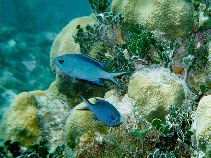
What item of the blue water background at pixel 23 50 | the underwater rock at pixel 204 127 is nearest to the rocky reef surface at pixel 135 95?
the underwater rock at pixel 204 127

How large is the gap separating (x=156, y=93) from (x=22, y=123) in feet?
8.00

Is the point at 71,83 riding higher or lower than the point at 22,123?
higher

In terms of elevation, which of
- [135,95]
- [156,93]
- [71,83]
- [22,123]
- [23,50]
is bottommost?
[156,93]

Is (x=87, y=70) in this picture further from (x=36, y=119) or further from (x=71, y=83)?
(x=36, y=119)

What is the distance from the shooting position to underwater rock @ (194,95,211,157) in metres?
2.57

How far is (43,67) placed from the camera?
11414 mm

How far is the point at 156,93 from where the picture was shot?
131 inches

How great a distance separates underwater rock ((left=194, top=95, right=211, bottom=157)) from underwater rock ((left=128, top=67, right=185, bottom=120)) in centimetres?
58

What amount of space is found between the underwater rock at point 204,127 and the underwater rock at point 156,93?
1.91 ft

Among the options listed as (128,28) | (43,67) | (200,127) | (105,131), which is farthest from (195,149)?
(43,67)

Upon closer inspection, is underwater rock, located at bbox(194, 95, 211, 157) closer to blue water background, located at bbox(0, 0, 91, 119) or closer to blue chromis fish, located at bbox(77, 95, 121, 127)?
blue chromis fish, located at bbox(77, 95, 121, 127)

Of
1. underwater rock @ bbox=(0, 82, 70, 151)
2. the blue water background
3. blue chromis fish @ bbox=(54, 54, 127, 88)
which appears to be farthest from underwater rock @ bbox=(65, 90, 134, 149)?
the blue water background

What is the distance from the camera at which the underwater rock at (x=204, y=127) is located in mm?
2572

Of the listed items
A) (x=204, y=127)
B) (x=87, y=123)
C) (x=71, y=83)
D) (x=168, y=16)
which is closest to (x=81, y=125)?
(x=87, y=123)
